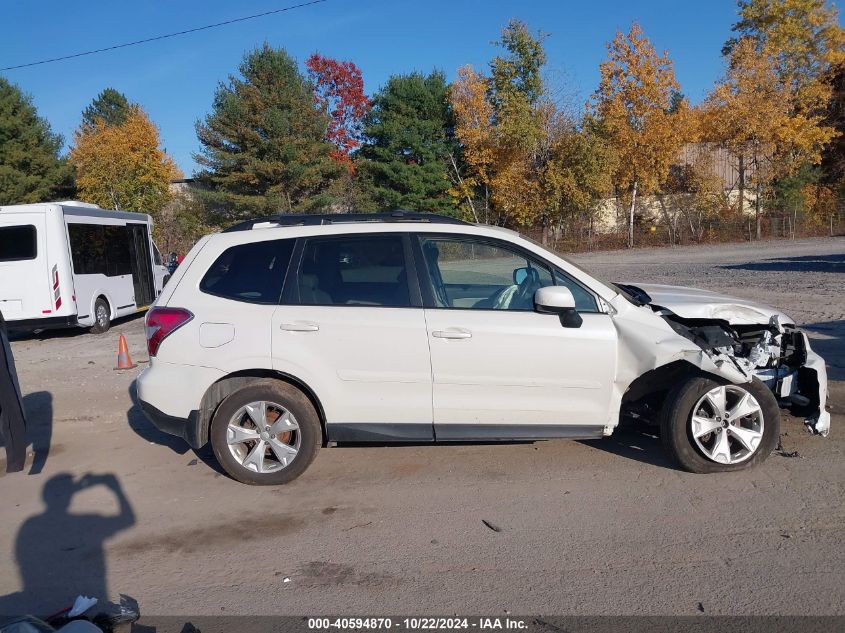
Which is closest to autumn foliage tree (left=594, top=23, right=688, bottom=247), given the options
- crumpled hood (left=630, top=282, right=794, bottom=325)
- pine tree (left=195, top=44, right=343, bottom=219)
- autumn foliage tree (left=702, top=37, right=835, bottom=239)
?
autumn foliage tree (left=702, top=37, right=835, bottom=239)

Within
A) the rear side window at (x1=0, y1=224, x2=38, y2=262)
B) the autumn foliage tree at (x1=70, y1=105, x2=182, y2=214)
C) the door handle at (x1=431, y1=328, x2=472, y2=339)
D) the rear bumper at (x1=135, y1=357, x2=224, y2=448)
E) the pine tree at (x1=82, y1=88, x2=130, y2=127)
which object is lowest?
the rear bumper at (x1=135, y1=357, x2=224, y2=448)

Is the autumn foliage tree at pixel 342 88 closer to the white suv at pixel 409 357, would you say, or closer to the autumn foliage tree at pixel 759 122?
the autumn foliage tree at pixel 759 122

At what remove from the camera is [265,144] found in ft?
127

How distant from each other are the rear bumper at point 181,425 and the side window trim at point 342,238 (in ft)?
3.54

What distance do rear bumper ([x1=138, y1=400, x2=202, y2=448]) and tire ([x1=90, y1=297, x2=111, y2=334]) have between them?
10.2m

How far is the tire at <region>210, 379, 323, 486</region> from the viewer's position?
5082 millimetres

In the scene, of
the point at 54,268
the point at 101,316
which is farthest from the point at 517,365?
the point at 101,316

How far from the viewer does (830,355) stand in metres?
8.68

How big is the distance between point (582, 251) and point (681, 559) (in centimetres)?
3844

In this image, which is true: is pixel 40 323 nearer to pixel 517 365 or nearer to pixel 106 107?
pixel 517 365

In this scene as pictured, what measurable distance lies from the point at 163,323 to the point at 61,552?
165cm

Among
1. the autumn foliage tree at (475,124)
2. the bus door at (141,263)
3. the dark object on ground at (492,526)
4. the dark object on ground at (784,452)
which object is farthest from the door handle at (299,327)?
the autumn foliage tree at (475,124)

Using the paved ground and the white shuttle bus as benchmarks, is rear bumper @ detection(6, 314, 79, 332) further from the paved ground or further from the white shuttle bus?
the paved ground

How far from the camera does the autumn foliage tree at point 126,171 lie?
4316cm
